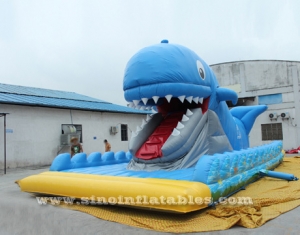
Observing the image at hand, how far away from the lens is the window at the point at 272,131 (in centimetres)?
1307

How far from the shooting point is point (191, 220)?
2.75m

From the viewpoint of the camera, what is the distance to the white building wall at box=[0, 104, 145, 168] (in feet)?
29.6

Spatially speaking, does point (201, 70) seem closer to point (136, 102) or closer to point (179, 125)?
point (179, 125)

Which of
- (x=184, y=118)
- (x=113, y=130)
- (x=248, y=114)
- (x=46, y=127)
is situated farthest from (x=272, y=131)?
(x=184, y=118)

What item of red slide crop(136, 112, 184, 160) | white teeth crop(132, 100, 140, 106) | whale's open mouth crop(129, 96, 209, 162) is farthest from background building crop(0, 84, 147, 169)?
white teeth crop(132, 100, 140, 106)

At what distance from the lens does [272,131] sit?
43.5ft

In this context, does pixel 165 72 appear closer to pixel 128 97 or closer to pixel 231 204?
pixel 128 97

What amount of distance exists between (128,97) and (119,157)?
198 centimetres

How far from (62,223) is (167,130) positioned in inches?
81.8

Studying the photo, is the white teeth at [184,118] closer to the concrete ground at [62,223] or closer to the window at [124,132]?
the concrete ground at [62,223]

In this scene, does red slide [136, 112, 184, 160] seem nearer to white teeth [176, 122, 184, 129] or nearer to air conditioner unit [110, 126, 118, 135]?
white teeth [176, 122, 184, 129]

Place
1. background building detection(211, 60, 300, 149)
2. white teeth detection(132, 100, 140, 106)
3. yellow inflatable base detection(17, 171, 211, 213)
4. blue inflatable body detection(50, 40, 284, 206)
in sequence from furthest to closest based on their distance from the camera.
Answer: background building detection(211, 60, 300, 149)
white teeth detection(132, 100, 140, 106)
blue inflatable body detection(50, 40, 284, 206)
yellow inflatable base detection(17, 171, 211, 213)

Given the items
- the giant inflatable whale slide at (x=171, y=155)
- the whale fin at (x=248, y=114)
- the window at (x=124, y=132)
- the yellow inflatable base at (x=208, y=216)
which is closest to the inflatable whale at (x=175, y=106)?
the giant inflatable whale slide at (x=171, y=155)

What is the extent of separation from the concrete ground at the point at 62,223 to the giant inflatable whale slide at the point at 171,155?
0.82 feet
